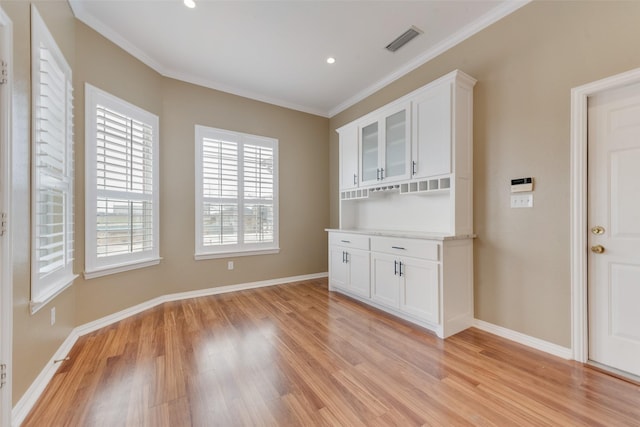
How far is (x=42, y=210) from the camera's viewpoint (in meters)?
1.90

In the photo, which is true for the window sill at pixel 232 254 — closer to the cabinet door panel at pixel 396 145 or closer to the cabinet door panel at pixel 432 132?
the cabinet door panel at pixel 396 145

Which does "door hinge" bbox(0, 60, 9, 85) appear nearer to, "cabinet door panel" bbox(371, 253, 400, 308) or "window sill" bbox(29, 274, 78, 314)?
"window sill" bbox(29, 274, 78, 314)

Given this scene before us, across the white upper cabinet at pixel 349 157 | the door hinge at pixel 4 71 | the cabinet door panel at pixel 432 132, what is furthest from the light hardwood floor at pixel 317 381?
the white upper cabinet at pixel 349 157

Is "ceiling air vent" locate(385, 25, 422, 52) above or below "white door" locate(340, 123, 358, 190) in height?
above

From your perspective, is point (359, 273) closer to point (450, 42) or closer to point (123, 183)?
point (450, 42)

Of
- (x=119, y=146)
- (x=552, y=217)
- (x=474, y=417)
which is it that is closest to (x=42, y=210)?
(x=119, y=146)

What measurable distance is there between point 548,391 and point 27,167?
3705 millimetres

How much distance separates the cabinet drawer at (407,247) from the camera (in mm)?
2566

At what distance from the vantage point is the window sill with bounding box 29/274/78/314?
1733 millimetres

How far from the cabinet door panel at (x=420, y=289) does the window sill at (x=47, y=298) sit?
3009 millimetres

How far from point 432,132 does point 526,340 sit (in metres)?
2.13

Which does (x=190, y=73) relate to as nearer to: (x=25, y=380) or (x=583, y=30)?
(x=25, y=380)

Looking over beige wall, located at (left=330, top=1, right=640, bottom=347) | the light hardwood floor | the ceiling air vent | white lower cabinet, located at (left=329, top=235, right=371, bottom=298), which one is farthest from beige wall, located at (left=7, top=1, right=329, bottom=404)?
beige wall, located at (left=330, top=1, right=640, bottom=347)

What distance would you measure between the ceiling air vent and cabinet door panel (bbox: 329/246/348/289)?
2627 mm
